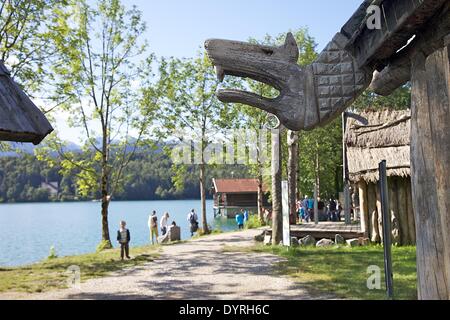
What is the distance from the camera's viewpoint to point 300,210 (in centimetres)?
2564

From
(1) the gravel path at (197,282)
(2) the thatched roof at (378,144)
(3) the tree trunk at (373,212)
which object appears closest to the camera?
(1) the gravel path at (197,282)

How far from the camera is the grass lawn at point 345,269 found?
7965 millimetres

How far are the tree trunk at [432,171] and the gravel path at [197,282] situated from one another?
5.60 metres

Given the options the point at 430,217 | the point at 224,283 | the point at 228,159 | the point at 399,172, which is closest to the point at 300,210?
the point at 228,159

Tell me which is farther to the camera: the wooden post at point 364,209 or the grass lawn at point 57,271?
the wooden post at point 364,209

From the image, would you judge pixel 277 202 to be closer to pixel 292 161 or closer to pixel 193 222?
pixel 292 161

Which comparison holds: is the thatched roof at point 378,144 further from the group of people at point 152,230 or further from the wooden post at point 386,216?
the group of people at point 152,230

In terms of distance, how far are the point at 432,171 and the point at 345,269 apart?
28.4 feet

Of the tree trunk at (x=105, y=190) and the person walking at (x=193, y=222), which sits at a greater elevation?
the tree trunk at (x=105, y=190)

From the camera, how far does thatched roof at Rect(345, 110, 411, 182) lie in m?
13.6

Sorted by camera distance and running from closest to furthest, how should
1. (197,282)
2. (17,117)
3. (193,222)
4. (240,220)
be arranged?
(17,117)
(197,282)
(193,222)
(240,220)

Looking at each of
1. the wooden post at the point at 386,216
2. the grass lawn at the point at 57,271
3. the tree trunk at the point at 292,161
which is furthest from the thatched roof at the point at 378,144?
the grass lawn at the point at 57,271

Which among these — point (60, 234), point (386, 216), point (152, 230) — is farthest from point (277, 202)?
point (60, 234)

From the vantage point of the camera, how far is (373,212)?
1452cm
